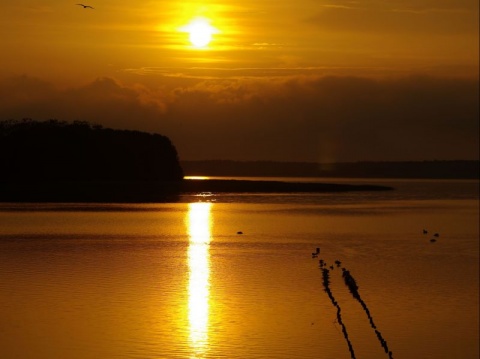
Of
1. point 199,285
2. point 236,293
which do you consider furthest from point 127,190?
point 236,293

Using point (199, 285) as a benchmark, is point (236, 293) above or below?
below

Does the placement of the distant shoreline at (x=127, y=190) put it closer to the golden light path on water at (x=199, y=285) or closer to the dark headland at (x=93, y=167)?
the dark headland at (x=93, y=167)

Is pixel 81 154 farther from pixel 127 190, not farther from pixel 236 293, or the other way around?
pixel 236 293

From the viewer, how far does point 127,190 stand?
110 metres

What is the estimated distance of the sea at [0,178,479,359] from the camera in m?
18.8

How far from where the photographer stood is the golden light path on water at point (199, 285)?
19.3 m

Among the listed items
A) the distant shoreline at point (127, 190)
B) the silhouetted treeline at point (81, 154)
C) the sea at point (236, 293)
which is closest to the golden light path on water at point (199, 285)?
the sea at point (236, 293)

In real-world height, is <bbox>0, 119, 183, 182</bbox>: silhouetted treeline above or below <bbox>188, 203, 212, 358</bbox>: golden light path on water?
above

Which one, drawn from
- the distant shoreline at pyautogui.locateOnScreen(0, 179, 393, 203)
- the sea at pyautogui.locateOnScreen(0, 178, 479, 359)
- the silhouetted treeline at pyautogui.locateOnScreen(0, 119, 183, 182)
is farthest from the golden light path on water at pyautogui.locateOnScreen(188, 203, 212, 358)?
the silhouetted treeline at pyautogui.locateOnScreen(0, 119, 183, 182)

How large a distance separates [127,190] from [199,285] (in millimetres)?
83266

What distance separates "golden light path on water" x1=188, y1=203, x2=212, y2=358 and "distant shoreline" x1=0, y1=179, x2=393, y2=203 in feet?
122

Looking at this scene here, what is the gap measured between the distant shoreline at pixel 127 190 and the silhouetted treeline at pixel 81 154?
1204 mm

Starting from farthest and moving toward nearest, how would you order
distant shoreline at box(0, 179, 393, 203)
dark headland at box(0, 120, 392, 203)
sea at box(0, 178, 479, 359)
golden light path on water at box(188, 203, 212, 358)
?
dark headland at box(0, 120, 392, 203)
distant shoreline at box(0, 179, 393, 203)
golden light path on water at box(188, 203, 212, 358)
sea at box(0, 178, 479, 359)

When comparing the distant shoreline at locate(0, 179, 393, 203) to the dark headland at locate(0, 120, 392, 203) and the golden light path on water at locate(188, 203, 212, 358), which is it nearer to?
the dark headland at locate(0, 120, 392, 203)
